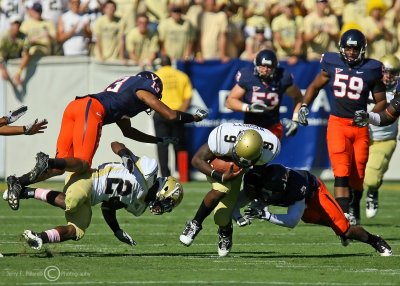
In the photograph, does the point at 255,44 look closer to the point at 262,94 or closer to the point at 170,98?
the point at 170,98

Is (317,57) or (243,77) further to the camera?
(317,57)

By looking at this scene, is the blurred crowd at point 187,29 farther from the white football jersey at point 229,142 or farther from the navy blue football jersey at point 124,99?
the white football jersey at point 229,142

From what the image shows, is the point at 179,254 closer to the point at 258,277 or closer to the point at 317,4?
the point at 258,277

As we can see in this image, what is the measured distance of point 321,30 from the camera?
59.6 ft

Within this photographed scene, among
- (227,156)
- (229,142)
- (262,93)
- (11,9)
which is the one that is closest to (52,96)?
(11,9)

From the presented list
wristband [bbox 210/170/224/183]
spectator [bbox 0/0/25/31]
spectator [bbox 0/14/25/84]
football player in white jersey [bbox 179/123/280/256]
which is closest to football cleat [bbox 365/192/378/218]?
football player in white jersey [bbox 179/123/280/256]

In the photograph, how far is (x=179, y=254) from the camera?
380 inches

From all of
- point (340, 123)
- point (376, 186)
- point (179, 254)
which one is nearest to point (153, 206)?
point (179, 254)

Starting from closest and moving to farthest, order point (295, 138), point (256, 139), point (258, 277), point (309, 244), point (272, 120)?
1. point (258, 277)
2. point (256, 139)
3. point (309, 244)
4. point (272, 120)
5. point (295, 138)

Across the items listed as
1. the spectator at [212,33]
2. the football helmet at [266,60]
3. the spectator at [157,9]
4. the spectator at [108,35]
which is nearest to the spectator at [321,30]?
the spectator at [212,33]

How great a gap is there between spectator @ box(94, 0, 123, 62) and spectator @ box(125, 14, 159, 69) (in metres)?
0.19

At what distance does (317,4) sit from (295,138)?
81.0 inches

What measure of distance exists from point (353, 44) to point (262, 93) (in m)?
1.78

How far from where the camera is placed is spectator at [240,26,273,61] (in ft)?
57.0
